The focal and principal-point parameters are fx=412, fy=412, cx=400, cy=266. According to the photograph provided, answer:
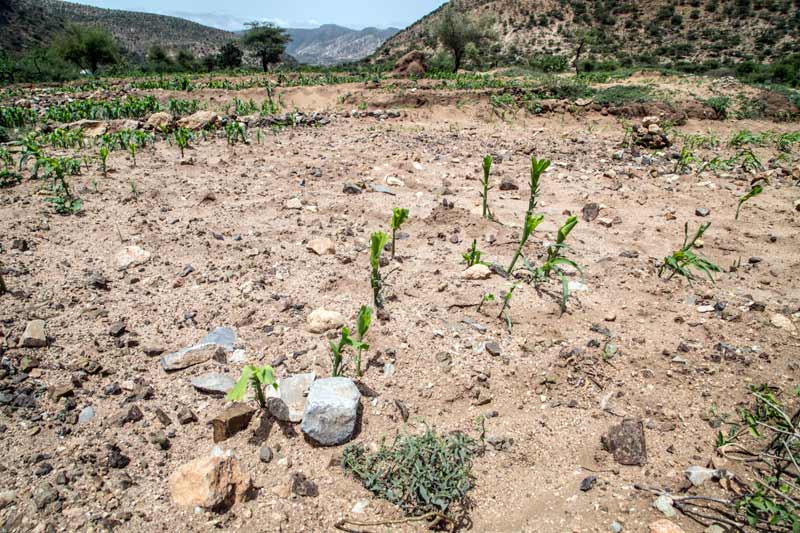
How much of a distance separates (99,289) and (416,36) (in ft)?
212

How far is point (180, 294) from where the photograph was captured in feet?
9.94

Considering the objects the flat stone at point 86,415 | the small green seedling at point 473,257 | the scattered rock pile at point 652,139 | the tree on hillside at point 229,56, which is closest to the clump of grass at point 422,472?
the flat stone at point 86,415

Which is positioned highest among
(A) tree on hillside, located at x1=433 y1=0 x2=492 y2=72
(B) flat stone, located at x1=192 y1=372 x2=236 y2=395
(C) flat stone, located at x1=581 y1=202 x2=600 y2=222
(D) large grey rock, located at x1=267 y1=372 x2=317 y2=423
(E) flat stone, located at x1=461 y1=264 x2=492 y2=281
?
(A) tree on hillside, located at x1=433 y1=0 x2=492 y2=72

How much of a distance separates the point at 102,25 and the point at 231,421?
72076 millimetres

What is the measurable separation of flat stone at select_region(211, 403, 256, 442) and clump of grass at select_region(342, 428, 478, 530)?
0.54 m

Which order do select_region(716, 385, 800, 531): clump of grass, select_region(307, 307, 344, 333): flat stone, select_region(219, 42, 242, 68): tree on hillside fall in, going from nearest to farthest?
1. select_region(716, 385, 800, 531): clump of grass
2. select_region(307, 307, 344, 333): flat stone
3. select_region(219, 42, 242, 68): tree on hillside

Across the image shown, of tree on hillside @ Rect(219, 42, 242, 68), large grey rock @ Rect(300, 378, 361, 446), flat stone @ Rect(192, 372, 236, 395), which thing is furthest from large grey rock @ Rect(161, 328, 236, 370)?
tree on hillside @ Rect(219, 42, 242, 68)

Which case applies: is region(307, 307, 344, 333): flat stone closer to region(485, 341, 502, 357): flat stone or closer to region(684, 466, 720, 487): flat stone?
region(485, 341, 502, 357): flat stone

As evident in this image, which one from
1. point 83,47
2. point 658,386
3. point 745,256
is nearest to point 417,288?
point 658,386

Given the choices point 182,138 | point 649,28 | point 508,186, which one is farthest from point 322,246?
point 649,28

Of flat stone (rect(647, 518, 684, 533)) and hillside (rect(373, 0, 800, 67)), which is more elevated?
hillside (rect(373, 0, 800, 67))

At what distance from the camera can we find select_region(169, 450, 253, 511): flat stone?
1.70 meters

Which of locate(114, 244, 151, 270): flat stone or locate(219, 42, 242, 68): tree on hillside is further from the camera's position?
locate(219, 42, 242, 68): tree on hillside

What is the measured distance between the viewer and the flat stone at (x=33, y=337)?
240 centimetres
